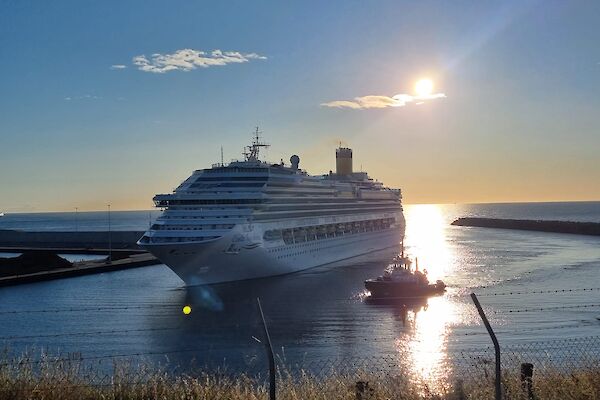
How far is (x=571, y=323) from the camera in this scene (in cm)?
2533

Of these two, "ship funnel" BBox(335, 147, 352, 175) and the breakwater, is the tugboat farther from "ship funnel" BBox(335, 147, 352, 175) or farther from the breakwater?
the breakwater

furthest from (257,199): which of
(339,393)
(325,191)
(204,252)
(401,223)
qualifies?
(401,223)

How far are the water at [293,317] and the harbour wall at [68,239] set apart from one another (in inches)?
1644

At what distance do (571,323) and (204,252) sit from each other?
20.1 meters

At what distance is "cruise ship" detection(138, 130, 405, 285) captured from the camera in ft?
120

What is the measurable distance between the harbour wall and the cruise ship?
39591 mm

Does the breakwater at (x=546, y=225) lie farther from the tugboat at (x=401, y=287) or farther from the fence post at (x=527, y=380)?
the fence post at (x=527, y=380)

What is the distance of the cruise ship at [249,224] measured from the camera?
3644 centimetres

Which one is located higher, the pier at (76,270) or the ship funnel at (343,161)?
the ship funnel at (343,161)

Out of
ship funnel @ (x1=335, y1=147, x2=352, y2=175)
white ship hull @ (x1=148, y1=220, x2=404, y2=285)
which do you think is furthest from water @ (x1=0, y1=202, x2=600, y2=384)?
ship funnel @ (x1=335, y1=147, x2=352, y2=175)

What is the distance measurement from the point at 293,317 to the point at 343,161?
1996 inches

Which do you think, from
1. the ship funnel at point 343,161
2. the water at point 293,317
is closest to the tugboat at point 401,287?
the water at point 293,317

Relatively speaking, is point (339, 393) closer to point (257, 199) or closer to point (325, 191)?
point (257, 199)

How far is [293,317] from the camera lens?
93.1 feet
